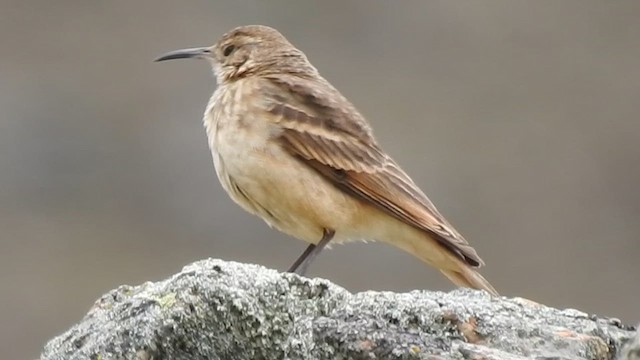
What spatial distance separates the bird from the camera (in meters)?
8.47

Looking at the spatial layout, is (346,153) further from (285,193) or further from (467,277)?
(467,277)

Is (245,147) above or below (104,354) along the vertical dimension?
above

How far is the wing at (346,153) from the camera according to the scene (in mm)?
8625

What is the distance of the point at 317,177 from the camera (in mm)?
8656

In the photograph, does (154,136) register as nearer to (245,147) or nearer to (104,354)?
(245,147)

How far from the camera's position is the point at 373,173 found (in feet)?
29.1

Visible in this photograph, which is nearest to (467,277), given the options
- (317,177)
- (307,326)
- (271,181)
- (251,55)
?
(317,177)

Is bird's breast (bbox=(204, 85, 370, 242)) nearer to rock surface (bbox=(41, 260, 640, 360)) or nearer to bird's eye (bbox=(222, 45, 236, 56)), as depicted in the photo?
bird's eye (bbox=(222, 45, 236, 56))

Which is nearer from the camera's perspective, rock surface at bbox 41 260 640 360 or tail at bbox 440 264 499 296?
rock surface at bbox 41 260 640 360

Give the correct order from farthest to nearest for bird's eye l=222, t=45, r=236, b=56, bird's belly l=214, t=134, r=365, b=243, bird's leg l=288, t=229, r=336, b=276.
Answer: bird's eye l=222, t=45, r=236, b=56 < bird's leg l=288, t=229, r=336, b=276 < bird's belly l=214, t=134, r=365, b=243

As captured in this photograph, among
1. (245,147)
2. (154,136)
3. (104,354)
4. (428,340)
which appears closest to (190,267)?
(104,354)

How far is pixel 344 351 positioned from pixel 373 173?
3.45 meters

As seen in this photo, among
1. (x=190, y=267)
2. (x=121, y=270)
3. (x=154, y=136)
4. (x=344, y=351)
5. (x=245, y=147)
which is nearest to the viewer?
(x=344, y=351)

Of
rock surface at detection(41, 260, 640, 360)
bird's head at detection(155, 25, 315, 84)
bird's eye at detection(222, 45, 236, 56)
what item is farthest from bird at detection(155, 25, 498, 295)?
rock surface at detection(41, 260, 640, 360)
